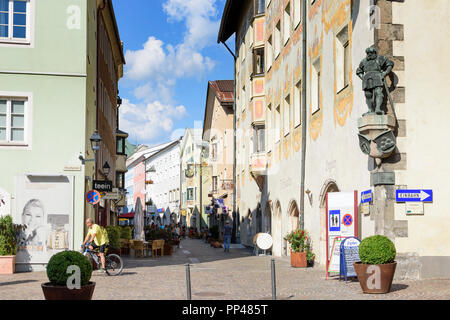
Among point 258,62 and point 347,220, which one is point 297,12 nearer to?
point 258,62

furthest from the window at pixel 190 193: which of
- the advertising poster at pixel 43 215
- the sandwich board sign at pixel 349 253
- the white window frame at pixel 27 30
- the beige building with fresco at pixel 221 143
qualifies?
the sandwich board sign at pixel 349 253

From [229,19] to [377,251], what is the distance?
3118 cm

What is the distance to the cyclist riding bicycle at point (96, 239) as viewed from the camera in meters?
19.5

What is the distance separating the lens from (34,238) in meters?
20.4

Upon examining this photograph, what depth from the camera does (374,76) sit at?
629 inches

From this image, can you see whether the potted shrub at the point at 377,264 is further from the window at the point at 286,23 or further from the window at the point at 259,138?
the window at the point at 259,138

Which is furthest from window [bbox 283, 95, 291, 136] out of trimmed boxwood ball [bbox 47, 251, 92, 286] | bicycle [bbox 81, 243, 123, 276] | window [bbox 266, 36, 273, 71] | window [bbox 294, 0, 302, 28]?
trimmed boxwood ball [bbox 47, 251, 92, 286]

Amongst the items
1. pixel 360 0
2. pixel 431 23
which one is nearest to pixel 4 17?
pixel 360 0

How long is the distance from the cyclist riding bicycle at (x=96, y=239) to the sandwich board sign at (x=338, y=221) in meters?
6.44

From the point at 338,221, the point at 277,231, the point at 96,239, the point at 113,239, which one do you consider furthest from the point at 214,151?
the point at 338,221

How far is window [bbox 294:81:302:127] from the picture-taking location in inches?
1000

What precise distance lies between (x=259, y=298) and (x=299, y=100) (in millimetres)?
13447

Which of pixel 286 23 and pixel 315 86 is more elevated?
pixel 286 23
